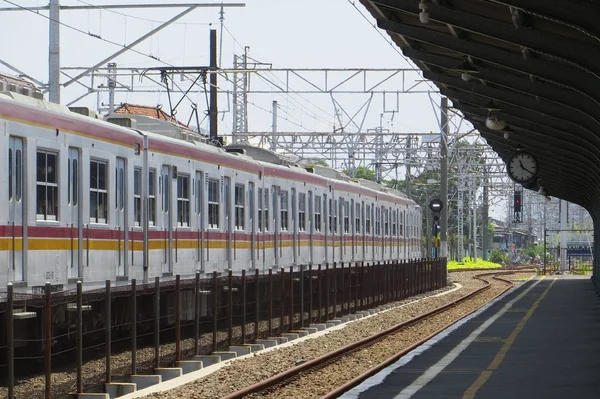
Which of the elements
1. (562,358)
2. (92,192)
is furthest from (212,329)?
(562,358)

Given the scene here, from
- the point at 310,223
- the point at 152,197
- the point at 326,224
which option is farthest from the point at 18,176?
the point at 326,224

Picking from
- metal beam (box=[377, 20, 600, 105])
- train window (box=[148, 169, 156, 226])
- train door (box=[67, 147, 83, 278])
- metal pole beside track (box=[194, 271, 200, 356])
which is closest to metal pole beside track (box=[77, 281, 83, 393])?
train door (box=[67, 147, 83, 278])

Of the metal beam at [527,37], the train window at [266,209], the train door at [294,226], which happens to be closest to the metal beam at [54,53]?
the train window at [266,209]

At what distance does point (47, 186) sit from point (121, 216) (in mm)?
2619

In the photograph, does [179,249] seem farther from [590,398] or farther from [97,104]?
[97,104]

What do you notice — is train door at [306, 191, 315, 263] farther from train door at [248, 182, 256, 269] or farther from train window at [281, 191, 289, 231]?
train door at [248, 182, 256, 269]

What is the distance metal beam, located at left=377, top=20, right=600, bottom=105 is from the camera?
13.3m

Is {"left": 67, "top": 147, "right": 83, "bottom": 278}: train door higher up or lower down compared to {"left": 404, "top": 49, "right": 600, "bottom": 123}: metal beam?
lower down

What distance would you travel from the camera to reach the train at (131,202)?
14109 millimetres

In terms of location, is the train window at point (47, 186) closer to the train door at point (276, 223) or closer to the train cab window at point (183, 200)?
the train cab window at point (183, 200)

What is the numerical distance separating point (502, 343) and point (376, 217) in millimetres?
20277

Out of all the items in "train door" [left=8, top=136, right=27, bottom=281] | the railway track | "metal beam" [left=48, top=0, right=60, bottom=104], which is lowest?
the railway track

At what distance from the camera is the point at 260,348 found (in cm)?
2058

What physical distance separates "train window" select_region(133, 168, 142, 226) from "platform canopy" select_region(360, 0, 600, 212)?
4.06 meters
